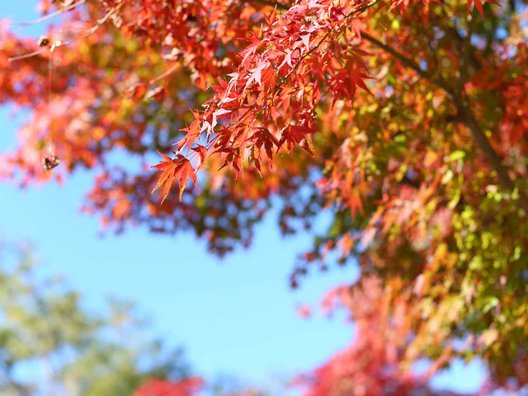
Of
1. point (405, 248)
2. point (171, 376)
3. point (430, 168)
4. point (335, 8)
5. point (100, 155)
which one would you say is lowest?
point (335, 8)

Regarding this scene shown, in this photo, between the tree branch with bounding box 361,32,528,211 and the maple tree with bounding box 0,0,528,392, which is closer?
the maple tree with bounding box 0,0,528,392

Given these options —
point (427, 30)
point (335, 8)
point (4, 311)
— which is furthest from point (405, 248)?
point (4, 311)

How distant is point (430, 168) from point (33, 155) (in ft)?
14.7

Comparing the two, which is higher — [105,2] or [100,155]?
[100,155]

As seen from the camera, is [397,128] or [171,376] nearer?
[397,128]

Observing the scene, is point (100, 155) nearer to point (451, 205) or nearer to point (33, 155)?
point (33, 155)

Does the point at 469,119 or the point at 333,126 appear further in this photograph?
the point at 333,126

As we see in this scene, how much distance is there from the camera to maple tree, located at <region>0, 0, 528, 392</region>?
300cm

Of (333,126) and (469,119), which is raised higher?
(333,126)

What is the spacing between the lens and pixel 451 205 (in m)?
5.12

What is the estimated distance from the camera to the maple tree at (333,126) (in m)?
3.00

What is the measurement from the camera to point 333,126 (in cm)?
550

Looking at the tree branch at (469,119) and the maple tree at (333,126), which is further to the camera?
the tree branch at (469,119)

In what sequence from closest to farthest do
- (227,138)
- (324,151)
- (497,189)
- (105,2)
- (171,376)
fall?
(227,138) → (105,2) → (497,189) → (324,151) → (171,376)
